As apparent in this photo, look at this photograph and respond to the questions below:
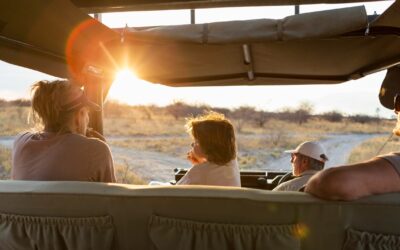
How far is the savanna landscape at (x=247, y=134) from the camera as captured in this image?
9055mm

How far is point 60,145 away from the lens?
2.19m

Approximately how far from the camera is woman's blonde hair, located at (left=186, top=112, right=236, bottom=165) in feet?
8.63

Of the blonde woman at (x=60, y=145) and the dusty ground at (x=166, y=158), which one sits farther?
the dusty ground at (x=166, y=158)

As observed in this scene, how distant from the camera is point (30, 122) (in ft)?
8.27

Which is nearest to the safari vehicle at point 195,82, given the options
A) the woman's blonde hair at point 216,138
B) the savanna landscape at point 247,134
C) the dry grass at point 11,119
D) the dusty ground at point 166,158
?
the woman's blonde hair at point 216,138

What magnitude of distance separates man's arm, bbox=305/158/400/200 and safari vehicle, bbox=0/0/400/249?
35 mm

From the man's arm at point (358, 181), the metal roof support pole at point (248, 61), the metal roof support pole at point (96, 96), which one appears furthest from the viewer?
the metal roof support pole at point (96, 96)

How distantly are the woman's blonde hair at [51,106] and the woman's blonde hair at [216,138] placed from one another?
0.77m

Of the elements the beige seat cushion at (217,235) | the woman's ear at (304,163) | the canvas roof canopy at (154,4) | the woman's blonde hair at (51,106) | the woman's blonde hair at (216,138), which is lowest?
the beige seat cushion at (217,235)

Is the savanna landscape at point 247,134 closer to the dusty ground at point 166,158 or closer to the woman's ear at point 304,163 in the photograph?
the dusty ground at point 166,158

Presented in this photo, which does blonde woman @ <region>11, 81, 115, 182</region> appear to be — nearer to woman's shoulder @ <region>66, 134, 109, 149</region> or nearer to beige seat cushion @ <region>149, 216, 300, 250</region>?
woman's shoulder @ <region>66, 134, 109, 149</region>

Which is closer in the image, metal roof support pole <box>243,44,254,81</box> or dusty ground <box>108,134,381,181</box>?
metal roof support pole <box>243,44,254,81</box>

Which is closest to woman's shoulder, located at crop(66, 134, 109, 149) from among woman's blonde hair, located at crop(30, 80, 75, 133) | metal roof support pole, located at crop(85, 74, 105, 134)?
woman's blonde hair, located at crop(30, 80, 75, 133)

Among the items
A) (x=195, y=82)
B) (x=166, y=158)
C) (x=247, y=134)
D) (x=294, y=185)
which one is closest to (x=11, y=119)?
(x=166, y=158)
